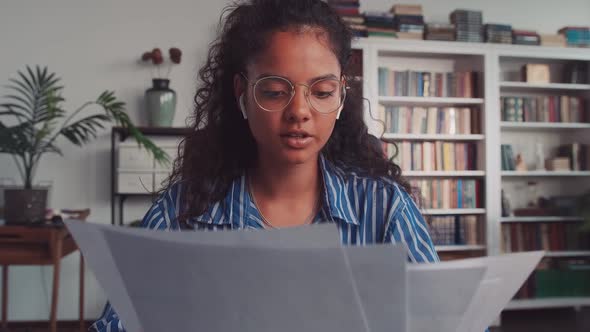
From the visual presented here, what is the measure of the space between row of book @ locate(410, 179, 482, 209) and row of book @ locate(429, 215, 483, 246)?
3.4 inches

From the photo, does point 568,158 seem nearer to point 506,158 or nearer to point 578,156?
point 578,156

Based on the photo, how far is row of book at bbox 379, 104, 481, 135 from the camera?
3613 millimetres

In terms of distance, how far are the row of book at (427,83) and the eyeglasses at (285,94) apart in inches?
114

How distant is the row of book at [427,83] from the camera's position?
142 inches

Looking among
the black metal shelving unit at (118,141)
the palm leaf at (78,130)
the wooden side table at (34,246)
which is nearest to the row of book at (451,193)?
the black metal shelving unit at (118,141)

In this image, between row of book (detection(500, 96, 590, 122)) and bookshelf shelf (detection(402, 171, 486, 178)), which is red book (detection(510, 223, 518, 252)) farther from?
row of book (detection(500, 96, 590, 122))

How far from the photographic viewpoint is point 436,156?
3658mm

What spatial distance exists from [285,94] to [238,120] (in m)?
0.30

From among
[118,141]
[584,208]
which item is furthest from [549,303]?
[118,141]

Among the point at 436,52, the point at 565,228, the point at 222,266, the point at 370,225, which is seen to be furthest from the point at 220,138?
the point at 565,228

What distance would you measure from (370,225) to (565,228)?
11.6 ft

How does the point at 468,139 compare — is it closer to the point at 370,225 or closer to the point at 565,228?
the point at 565,228

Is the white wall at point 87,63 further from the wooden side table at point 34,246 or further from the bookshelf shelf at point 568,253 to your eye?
the bookshelf shelf at point 568,253

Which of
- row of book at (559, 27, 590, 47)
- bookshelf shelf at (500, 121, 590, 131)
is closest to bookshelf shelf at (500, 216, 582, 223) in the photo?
bookshelf shelf at (500, 121, 590, 131)
